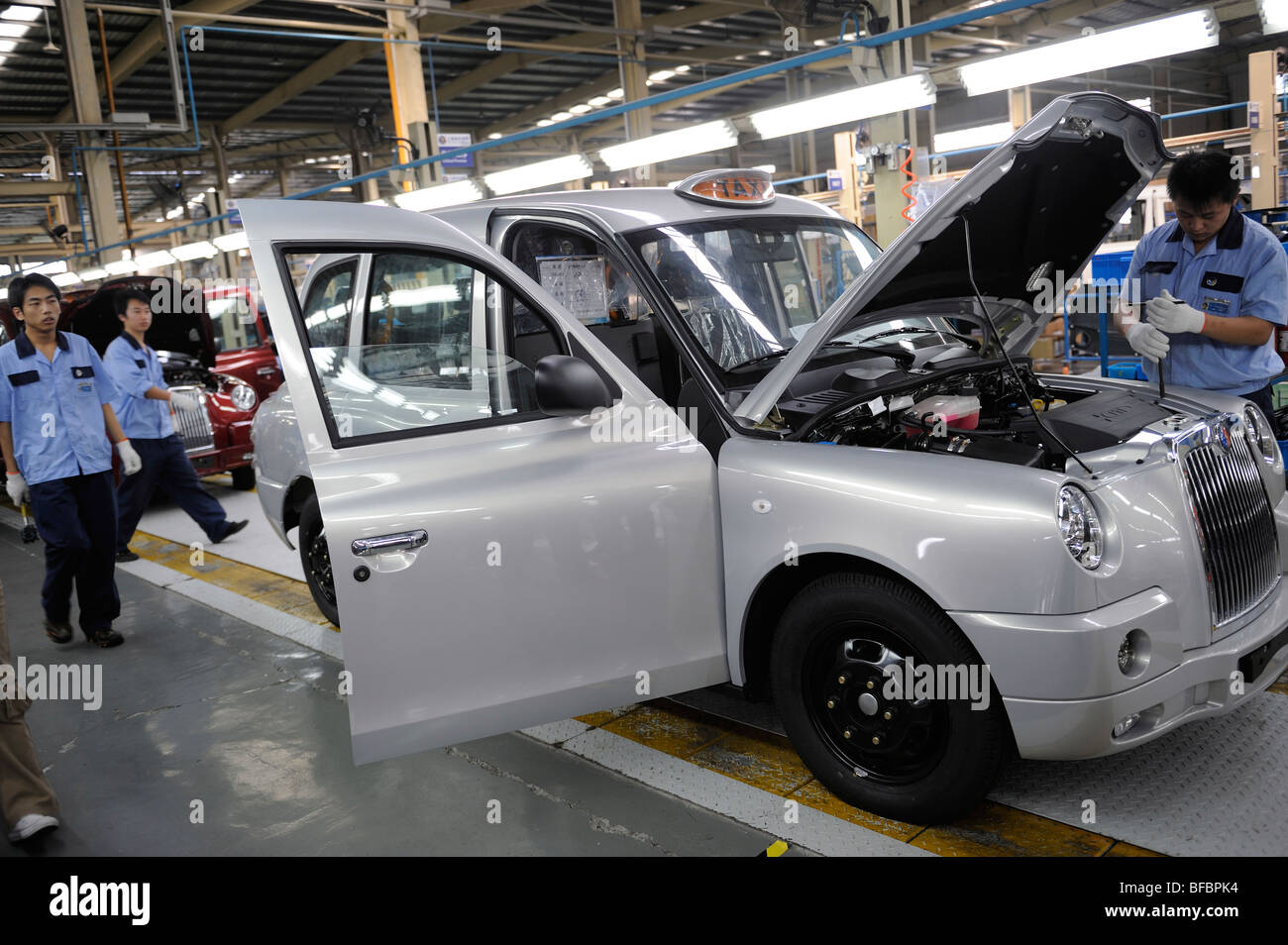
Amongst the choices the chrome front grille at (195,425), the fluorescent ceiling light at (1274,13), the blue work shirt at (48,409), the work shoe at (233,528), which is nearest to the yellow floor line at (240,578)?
the work shoe at (233,528)

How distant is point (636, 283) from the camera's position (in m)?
3.38

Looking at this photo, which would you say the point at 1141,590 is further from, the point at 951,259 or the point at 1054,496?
the point at 951,259

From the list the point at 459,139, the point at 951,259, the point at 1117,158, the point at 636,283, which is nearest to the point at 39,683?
Answer: the point at 636,283

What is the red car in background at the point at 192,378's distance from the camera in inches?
Answer: 330

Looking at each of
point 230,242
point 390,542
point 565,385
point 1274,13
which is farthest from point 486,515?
point 230,242

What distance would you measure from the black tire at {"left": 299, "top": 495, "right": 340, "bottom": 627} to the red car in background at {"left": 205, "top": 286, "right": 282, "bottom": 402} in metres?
5.30

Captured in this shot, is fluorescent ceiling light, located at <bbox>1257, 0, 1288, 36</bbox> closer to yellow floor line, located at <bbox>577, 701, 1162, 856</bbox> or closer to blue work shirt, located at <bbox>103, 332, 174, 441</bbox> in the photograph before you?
yellow floor line, located at <bbox>577, 701, 1162, 856</bbox>

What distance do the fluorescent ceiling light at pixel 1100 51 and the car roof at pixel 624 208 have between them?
3.62 metres

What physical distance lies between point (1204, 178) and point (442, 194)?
9088mm

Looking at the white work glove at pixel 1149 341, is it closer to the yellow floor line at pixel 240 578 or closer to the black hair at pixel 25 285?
the yellow floor line at pixel 240 578

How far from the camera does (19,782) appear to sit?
3238 mm

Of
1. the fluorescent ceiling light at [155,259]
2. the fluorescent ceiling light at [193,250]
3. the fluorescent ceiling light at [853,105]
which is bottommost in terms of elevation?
the fluorescent ceiling light at [853,105]

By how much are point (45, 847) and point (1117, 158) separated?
14.0ft

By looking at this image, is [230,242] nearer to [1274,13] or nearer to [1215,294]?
[1274,13]
